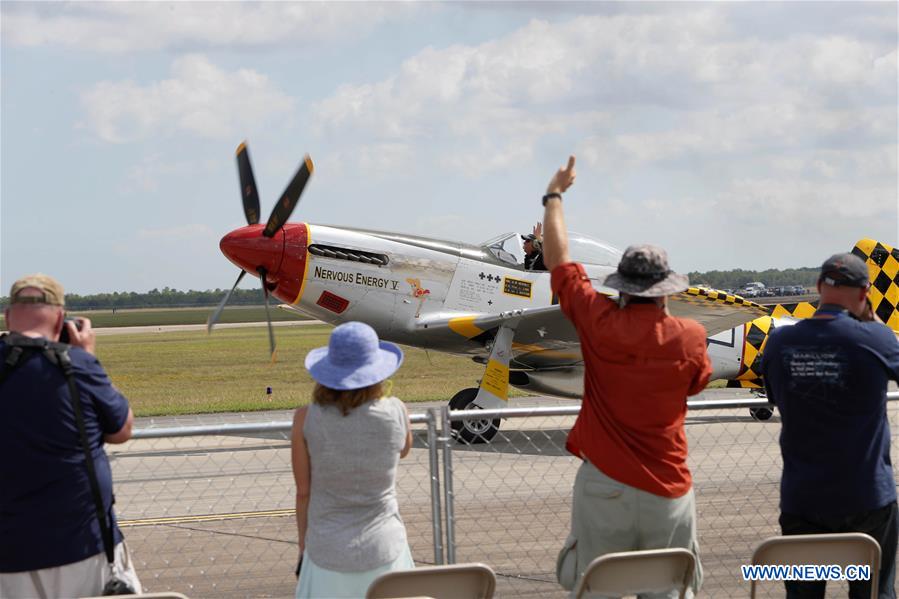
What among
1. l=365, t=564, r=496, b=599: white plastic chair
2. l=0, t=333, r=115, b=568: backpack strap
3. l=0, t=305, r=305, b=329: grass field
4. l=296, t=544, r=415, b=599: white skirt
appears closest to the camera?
l=365, t=564, r=496, b=599: white plastic chair

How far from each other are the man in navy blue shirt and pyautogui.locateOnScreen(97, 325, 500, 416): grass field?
11176 millimetres

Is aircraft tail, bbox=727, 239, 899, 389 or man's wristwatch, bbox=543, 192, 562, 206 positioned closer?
man's wristwatch, bbox=543, 192, 562, 206

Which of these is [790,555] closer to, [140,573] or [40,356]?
[40,356]

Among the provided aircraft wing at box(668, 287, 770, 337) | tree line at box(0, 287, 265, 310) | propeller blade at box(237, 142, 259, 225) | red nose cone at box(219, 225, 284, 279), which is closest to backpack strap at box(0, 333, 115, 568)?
aircraft wing at box(668, 287, 770, 337)

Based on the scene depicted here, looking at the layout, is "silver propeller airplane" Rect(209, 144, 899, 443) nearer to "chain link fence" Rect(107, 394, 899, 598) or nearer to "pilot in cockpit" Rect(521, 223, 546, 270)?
"pilot in cockpit" Rect(521, 223, 546, 270)

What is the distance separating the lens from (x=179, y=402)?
707 inches

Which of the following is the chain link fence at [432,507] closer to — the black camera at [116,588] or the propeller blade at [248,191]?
the black camera at [116,588]

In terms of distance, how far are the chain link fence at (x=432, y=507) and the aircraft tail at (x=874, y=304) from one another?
280 centimetres

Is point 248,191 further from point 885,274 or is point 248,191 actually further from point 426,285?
point 885,274

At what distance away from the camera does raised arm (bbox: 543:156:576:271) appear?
381cm

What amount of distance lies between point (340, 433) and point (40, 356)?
107 cm

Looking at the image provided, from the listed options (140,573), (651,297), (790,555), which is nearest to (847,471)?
(790,555)

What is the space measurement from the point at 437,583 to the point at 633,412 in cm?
95

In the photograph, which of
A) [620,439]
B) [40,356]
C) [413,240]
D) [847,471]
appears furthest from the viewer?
[413,240]
